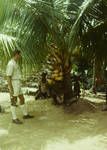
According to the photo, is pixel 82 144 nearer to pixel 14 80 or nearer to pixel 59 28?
pixel 14 80

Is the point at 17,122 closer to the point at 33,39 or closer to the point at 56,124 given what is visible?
the point at 56,124

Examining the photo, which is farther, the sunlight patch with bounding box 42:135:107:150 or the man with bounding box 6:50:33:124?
the man with bounding box 6:50:33:124

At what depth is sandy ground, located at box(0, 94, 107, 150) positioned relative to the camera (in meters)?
6.73

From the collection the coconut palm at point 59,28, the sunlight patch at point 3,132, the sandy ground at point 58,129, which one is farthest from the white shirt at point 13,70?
the sunlight patch at point 3,132

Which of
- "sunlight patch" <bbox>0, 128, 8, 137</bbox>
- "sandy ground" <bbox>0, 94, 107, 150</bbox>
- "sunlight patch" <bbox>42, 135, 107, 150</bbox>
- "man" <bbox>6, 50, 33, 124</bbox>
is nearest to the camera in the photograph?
"sunlight patch" <bbox>42, 135, 107, 150</bbox>

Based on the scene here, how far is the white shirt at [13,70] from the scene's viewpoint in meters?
8.31

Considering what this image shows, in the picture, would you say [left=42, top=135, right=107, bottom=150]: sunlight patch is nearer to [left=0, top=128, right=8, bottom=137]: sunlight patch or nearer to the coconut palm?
[left=0, top=128, right=8, bottom=137]: sunlight patch

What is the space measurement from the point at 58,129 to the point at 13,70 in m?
1.58

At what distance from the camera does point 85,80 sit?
12.4 metres

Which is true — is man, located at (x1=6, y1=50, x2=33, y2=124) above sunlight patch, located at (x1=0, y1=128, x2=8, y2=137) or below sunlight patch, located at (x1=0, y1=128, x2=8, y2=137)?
above

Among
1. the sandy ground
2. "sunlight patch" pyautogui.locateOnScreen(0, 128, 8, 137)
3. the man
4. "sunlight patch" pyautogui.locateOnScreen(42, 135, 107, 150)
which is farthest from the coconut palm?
"sunlight patch" pyautogui.locateOnScreen(42, 135, 107, 150)

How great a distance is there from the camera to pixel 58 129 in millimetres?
7734

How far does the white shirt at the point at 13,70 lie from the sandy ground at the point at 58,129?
93 cm

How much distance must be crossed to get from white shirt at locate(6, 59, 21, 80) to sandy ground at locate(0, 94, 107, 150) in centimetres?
93
